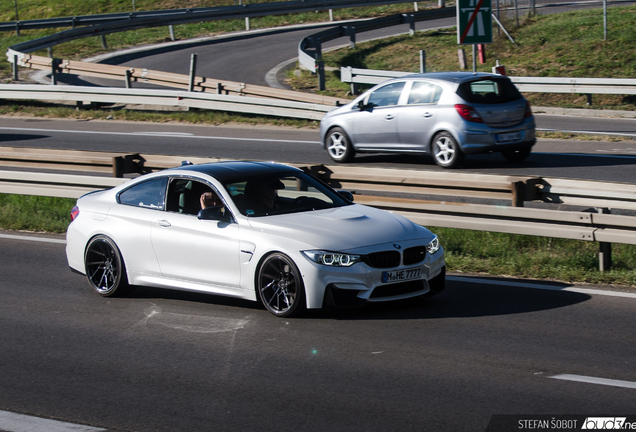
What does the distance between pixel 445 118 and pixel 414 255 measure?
8.19m

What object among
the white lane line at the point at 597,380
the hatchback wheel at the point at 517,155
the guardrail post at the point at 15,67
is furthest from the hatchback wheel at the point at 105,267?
the guardrail post at the point at 15,67

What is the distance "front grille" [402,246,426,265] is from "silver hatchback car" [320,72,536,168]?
7858mm

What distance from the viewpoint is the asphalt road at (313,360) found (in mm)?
5598

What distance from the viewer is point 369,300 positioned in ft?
25.1

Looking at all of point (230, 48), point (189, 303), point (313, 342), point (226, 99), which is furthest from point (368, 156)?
point (230, 48)

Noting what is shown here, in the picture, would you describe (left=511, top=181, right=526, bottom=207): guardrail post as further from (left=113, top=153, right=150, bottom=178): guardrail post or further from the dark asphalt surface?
(left=113, top=153, right=150, bottom=178): guardrail post

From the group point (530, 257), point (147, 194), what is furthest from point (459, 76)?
point (147, 194)

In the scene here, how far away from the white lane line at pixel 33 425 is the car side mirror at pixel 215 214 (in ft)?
9.85

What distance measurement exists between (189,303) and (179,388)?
8.50 feet

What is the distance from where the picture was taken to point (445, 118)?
15656 millimetres

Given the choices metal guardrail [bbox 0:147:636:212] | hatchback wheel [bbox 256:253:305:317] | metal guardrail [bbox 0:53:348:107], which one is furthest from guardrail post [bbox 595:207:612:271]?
metal guardrail [bbox 0:53:348:107]

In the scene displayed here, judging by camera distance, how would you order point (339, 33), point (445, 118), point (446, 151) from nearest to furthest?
point (445, 118)
point (446, 151)
point (339, 33)

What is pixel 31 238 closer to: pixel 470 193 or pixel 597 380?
pixel 470 193

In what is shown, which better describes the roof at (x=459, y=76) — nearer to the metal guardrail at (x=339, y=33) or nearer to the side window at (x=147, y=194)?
the side window at (x=147, y=194)
